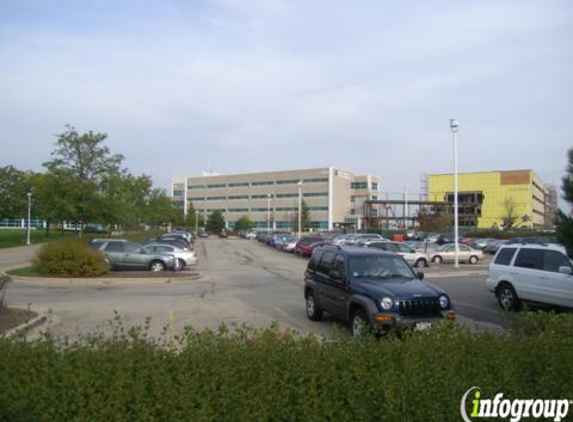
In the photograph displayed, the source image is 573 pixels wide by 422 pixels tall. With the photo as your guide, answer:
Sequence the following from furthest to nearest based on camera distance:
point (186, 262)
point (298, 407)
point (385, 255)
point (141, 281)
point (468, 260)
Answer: point (468, 260)
point (186, 262)
point (141, 281)
point (385, 255)
point (298, 407)

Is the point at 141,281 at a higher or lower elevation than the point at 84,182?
lower

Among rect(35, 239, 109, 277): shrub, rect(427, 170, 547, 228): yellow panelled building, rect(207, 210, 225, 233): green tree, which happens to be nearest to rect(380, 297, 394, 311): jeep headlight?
rect(35, 239, 109, 277): shrub

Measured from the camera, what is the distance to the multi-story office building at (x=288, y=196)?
11881 centimetres

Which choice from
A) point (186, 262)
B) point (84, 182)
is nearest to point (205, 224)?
point (84, 182)

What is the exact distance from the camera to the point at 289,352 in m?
4.35

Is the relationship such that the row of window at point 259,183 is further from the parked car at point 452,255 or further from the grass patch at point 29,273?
the grass patch at point 29,273

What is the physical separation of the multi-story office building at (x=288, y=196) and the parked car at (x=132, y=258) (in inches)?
3442

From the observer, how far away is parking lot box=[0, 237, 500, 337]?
11.5 meters

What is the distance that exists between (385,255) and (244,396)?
281 inches

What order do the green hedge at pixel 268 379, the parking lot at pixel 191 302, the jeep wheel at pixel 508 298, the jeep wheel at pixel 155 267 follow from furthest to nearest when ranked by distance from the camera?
1. the jeep wheel at pixel 155 267
2. the jeep wheel at pixel 508 298
3. the parking lot at pixel 191 302
4. the green hedge at pixel 268 379

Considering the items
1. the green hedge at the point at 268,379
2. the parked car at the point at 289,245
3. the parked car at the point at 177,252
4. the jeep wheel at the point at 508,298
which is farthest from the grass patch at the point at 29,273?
the parked car at the point at 289,245

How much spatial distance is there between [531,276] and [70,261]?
16.7 meters

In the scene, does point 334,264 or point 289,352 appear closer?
point 289,352

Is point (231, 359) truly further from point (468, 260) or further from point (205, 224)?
point (205, 224)
